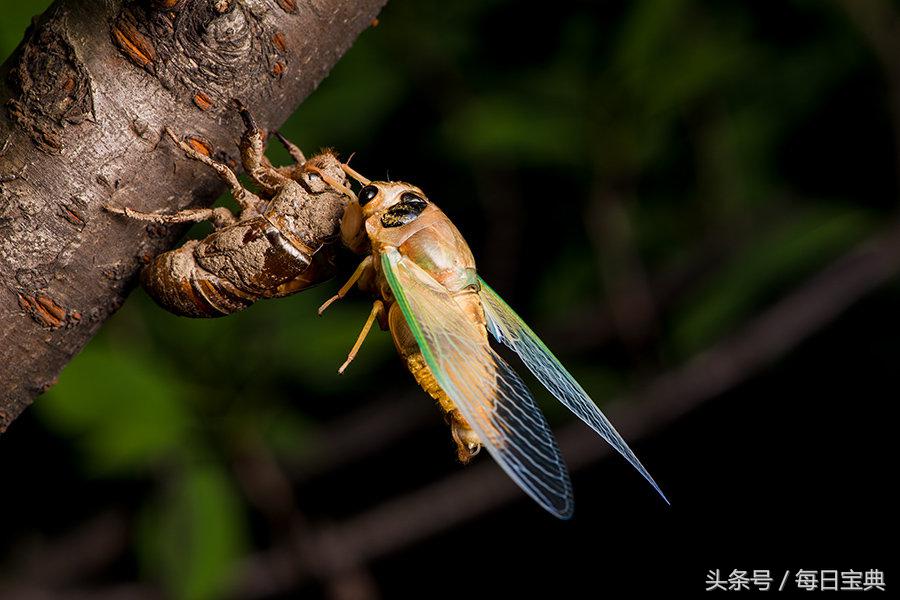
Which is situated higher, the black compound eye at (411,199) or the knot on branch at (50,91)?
the black compound eye at (411,199)

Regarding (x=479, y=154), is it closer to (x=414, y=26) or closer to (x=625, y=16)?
(x=414, y=26)

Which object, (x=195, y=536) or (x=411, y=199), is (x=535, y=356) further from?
(x=195, y=536)

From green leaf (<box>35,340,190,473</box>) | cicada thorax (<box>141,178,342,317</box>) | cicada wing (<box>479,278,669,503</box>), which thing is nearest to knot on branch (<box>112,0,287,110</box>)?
cicada thorax (<box>141,178,342,317</box>)

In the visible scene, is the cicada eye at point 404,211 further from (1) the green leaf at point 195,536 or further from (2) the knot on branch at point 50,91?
(1) the green leaf at point 195,536

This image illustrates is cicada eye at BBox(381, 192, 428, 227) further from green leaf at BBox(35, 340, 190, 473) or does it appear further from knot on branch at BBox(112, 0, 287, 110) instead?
green leaf at BBox(35, 340, 190, 473)

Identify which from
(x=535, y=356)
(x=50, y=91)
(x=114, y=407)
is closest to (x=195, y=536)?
(x=114, y=407)

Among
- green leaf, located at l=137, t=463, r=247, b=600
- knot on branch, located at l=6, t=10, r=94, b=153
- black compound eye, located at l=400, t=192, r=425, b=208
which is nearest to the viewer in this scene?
knot on branch, located at l=6, t=10, r=94, b=153

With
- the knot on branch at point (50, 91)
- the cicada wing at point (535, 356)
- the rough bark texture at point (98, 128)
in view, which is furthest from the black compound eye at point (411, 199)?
the knot on branch at point (50, 91)
